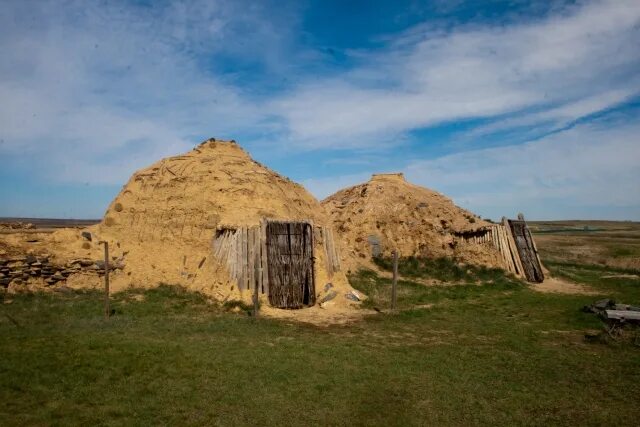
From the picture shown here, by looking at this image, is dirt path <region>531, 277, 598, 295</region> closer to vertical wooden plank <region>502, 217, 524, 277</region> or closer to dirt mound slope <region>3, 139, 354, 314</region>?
vertical wooden plank <region>502, 217, 524, 277</region>

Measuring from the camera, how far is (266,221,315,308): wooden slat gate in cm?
1453

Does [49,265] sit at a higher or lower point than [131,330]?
higher

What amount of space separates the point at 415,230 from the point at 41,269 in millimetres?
16752

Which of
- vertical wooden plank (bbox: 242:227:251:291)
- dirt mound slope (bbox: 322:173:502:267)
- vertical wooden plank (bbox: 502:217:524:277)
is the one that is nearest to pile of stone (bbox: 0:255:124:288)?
vertical wooden plank (bbox: 242:227:251:291)

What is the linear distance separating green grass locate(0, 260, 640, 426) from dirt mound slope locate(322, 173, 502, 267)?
8590 mm

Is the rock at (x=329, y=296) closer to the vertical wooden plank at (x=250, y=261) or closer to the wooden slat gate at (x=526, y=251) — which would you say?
the vertical wooden plank at (x=250, y=261)

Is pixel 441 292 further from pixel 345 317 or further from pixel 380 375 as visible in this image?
pixel 380 375

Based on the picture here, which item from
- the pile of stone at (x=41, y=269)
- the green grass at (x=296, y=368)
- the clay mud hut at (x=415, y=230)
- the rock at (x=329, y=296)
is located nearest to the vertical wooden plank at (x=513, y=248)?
Result: the clay mud hut at (x=415, y=230)

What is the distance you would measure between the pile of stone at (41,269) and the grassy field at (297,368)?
80 cm

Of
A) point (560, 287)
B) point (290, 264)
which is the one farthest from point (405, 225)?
point (290, 264)

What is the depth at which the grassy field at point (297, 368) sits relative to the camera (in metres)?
6.58

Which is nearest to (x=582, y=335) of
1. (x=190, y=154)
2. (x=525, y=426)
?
(x=525, y=426)

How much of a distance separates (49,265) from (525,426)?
46.6 feet

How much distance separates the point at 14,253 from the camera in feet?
47.0
